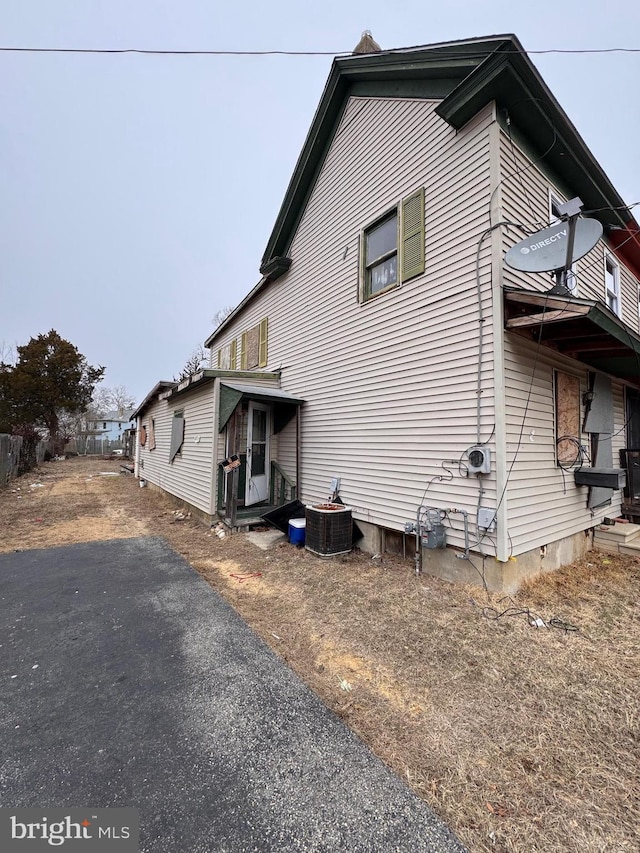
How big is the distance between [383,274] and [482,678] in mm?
5531

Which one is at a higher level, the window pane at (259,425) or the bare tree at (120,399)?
the bare tree at (120,399)

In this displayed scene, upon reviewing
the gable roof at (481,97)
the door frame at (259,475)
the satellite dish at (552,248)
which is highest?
the gable roof at (481,97)

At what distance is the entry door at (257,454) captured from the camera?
25.6 ft

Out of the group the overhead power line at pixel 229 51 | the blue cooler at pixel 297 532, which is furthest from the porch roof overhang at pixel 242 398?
the overhead power line at pixel 229 51

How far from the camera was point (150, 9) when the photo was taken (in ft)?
20.9

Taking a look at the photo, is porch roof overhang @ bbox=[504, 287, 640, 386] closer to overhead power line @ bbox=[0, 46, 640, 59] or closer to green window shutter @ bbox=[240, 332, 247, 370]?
overhead power line @ bbox=[0, 46, 640, 59]

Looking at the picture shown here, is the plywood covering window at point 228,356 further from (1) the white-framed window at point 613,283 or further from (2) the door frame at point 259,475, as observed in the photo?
(1) the white-framed window at point 613,283

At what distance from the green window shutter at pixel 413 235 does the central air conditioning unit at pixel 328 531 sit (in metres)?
3.75

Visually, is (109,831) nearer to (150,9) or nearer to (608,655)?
(608,655)

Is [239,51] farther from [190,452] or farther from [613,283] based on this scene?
[613,283]

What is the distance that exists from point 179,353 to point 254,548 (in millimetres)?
57516

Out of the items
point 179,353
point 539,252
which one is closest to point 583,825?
point 539,252

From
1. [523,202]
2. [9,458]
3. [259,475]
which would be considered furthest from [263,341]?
[9,458]

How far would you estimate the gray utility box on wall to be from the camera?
4.98 meters
